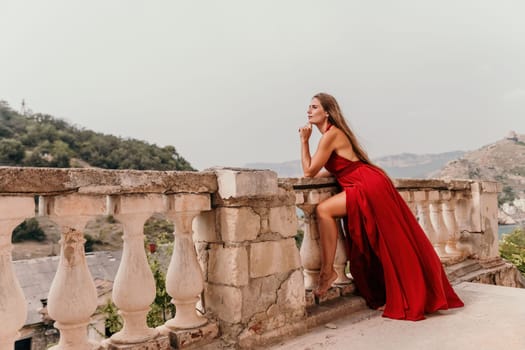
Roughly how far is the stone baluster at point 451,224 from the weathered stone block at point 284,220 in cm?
294

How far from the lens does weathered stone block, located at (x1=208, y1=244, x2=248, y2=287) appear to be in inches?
89.4

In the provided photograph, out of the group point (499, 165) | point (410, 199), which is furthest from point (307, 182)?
point (499, 165)

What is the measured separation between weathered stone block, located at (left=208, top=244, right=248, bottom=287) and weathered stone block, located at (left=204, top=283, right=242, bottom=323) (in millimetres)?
48

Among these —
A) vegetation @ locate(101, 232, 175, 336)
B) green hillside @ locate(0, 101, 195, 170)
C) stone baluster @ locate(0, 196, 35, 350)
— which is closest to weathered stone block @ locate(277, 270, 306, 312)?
stone baluster @ locate(0, 196, 35, 350)

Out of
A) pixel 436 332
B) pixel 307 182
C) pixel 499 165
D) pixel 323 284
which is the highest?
pixel 499 165

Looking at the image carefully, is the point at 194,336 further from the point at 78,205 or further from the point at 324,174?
the point at 324,174

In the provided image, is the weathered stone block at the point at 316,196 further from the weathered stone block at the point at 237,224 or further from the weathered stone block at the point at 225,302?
the weathered stone block at the point at 225,302

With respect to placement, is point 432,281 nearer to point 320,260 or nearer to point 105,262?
point 320,260

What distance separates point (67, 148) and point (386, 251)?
60.3 m

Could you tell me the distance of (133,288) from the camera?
1.98m

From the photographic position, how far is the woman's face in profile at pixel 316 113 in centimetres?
330

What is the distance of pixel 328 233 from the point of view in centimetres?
296

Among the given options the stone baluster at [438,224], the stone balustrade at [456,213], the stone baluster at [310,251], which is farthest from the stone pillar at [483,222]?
the stone baluster at [310,251]

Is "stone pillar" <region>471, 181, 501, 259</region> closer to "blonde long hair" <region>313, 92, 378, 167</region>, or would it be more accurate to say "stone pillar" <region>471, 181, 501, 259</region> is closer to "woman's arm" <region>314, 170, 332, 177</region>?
"blonde long hair" <region>313, 92, 378, 167</region>
